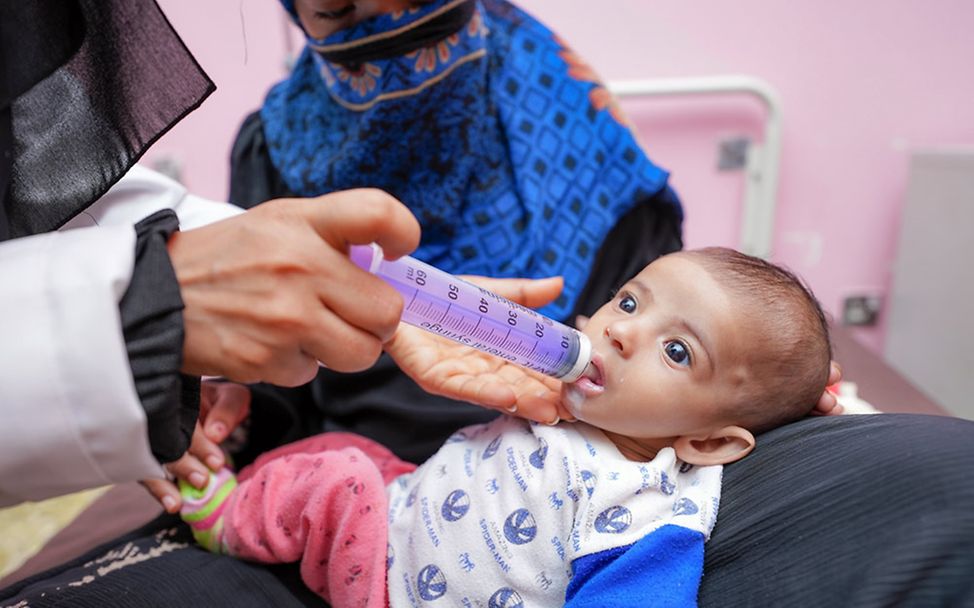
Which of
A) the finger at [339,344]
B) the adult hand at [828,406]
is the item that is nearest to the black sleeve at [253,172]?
the finger at [339,344]

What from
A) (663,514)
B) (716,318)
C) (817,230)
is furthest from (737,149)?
(663,514)

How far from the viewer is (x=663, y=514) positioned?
0.76 m

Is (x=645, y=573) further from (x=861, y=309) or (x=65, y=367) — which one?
(x=861, y=309)

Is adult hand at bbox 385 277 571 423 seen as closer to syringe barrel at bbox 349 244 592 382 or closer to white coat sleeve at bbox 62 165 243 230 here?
syringe barrel at bbox 349 244 592 382

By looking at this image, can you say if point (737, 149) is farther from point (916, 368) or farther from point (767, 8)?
point (916, 368)

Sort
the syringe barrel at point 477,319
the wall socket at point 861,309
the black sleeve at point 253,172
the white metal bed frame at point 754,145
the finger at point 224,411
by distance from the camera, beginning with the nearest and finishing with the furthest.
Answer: the syringe barrel at point 477,319
the finger at point 224,411
the black sleeve at point 253,172
the white metal bed frame at point 754,145
the wall socket at point 861,309

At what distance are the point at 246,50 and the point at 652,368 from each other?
0.58 meters

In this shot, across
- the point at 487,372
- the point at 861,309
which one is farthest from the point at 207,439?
the point at 861,309

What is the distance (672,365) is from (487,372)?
0.26 meters

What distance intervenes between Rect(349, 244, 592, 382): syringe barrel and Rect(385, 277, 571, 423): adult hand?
6cm

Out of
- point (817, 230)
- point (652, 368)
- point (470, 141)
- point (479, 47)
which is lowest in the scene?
point (817, 230)

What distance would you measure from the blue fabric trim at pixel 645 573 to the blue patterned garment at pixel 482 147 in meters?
0.53

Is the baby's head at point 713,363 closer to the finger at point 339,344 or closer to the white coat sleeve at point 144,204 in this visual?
the finger at point 339,344

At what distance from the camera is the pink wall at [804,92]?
84.0 inches
